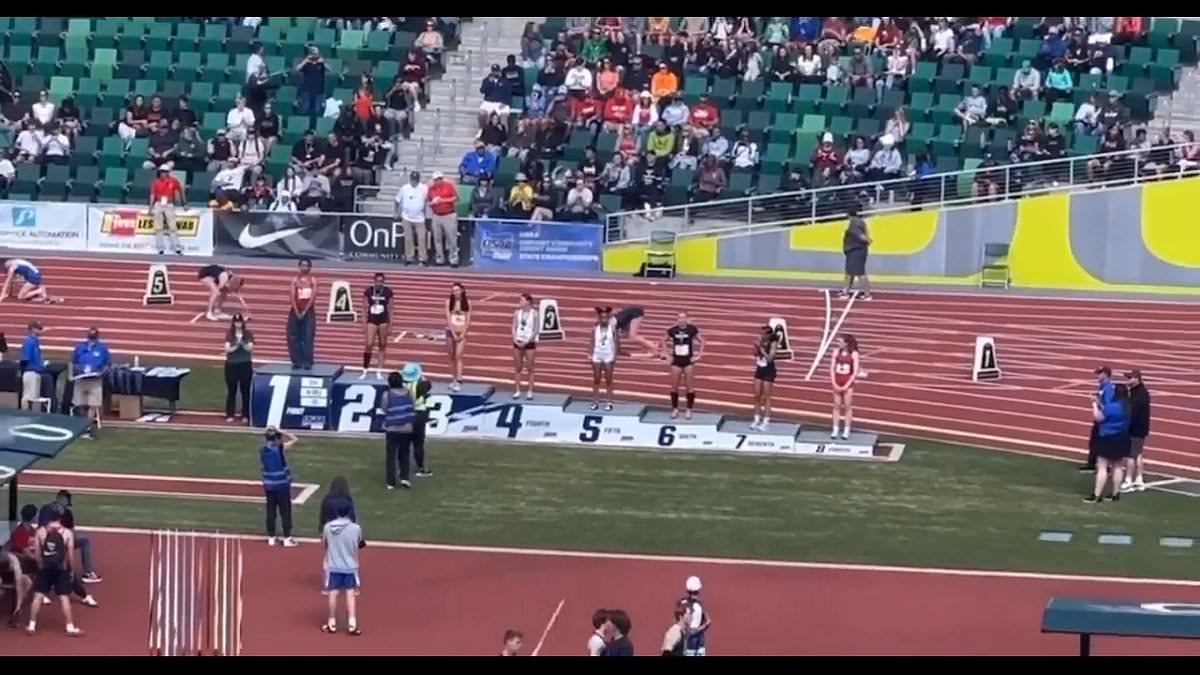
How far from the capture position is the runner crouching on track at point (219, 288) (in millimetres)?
31625

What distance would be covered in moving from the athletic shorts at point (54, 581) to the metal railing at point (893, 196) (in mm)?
17485

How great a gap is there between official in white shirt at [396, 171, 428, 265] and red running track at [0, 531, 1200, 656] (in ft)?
44.5

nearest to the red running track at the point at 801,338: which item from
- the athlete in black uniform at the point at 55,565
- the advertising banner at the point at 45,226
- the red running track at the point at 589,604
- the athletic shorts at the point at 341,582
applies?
the advertising banner at the point at 45,226

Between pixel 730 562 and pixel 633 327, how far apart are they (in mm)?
7972

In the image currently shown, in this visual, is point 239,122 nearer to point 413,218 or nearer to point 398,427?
point 413,218

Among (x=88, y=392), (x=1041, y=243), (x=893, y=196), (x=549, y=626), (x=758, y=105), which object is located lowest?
(x=549, y=626)

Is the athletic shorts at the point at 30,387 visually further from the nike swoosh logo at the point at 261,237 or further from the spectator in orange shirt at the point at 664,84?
the spectator in orange shirt at the point at 664,84

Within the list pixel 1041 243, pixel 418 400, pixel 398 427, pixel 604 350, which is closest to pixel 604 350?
pixel 604 350

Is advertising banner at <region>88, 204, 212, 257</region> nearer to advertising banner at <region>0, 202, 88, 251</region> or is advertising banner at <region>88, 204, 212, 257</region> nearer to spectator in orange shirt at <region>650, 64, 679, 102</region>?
advertising banner at <region>0, 202, 88, 251</region>

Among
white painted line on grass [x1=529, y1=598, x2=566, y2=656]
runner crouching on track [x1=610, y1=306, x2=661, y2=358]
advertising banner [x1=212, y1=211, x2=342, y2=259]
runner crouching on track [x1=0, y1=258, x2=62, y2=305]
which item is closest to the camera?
white painted line on grass [x1=529, y1=598, x2=566, y2=656]

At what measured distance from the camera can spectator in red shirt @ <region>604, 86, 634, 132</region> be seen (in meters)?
38.1

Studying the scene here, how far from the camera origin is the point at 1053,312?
32.5m

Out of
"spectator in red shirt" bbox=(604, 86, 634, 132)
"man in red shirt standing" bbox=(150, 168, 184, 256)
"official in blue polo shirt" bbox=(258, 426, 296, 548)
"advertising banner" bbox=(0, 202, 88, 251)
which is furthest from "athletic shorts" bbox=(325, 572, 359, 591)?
"spectator in red shirt" bbox=(604, 86, 634, 132)

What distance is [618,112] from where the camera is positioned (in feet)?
125
